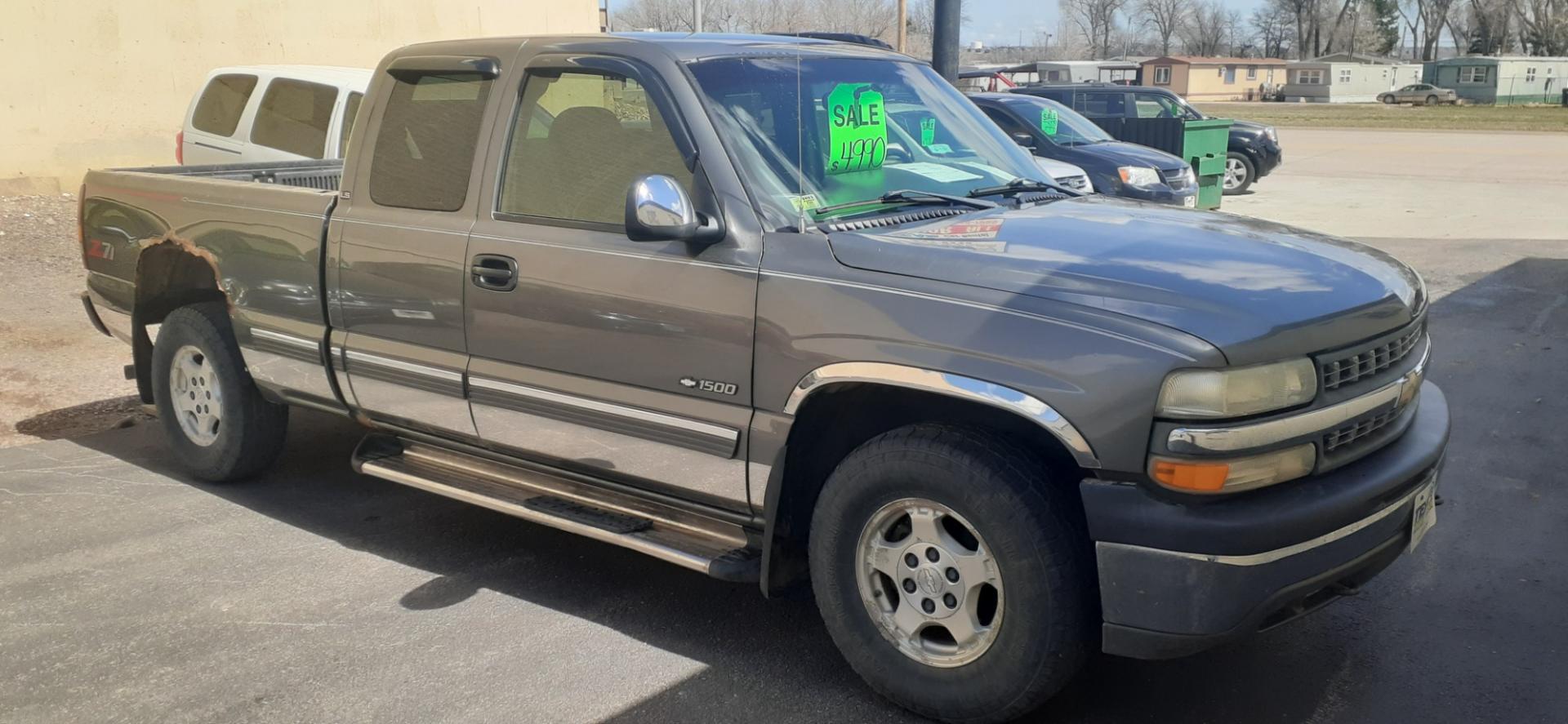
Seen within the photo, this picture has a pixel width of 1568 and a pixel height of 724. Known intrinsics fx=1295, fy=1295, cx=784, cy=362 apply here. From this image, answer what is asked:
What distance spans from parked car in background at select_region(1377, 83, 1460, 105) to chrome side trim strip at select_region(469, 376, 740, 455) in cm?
7501

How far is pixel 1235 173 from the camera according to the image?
19.2 meters

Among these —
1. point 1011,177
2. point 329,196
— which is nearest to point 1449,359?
point 1011,177

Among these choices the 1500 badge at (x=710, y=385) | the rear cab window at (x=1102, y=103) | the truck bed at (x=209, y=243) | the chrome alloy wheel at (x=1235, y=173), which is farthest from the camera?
the rear cab window at (x=1102, y=103)

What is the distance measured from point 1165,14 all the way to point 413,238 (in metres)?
140

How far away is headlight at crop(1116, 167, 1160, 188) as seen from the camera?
1311 centimetres

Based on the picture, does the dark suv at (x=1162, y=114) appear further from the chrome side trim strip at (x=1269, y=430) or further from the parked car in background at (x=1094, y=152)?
the chrome side trim strip at (x=1269, y=430)

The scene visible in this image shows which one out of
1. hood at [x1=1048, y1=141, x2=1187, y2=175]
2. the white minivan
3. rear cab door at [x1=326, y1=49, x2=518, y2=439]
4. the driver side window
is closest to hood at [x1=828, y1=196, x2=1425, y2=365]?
the driver side window

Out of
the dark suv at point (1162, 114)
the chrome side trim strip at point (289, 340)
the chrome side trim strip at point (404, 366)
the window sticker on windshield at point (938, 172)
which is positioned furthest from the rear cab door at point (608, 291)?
the dark suv at point (1162, 114)

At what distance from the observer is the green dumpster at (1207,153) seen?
627 inches

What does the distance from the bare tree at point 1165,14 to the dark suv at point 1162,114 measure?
11925 centimetres

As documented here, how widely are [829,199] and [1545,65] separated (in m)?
85.6

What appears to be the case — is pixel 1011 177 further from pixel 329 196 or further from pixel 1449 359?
pixel 1449 359

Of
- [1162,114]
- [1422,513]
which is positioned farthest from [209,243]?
[1162,114]

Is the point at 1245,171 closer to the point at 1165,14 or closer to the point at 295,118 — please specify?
the point at 295,118
